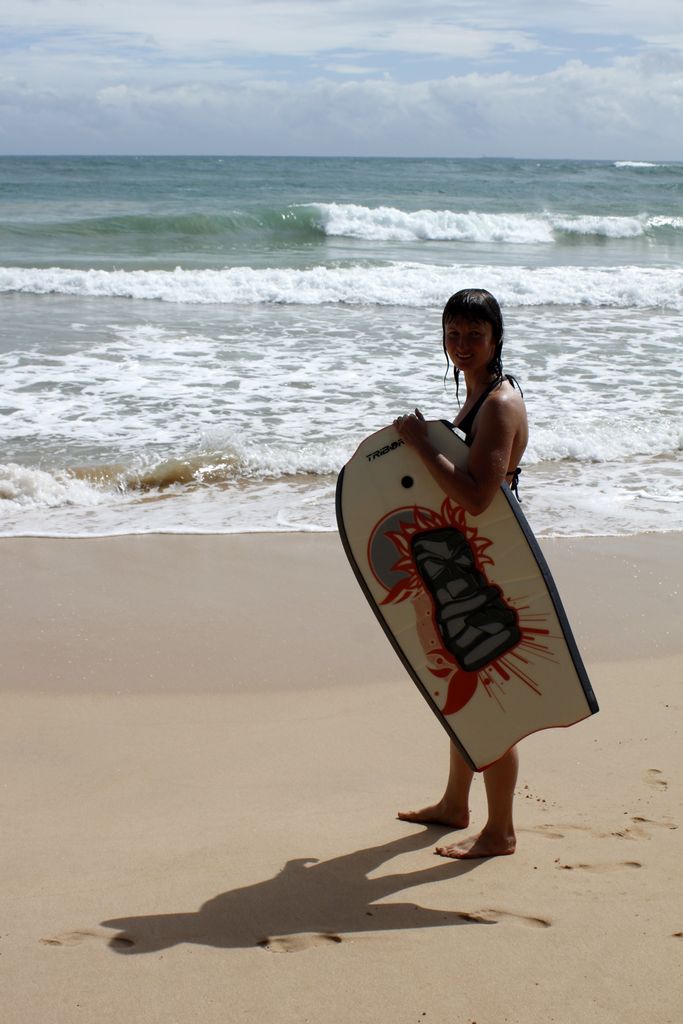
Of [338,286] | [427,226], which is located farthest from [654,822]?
[427,226]

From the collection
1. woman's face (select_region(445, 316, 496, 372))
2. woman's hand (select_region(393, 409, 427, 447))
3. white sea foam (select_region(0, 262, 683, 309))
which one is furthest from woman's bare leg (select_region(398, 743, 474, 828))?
white sea foam (select_region(0, 262, 683, 309))

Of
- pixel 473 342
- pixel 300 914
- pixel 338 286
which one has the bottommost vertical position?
pixel 300 914

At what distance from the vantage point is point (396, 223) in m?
24.5

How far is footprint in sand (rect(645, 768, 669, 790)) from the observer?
2.85 m

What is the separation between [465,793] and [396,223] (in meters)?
23.2

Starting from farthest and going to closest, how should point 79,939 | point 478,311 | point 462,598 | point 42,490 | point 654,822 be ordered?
point 42,490 → point 654,822 → point 462,598 → point 478,311 → point 79,939

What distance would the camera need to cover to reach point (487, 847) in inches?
100

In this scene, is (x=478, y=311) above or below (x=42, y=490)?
above

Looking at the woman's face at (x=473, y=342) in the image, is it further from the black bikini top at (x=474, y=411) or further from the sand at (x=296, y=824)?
the sand at (x=296, y=824)

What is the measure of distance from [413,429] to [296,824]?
113 cm

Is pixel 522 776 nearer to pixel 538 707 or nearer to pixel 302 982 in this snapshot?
pixel 538 707

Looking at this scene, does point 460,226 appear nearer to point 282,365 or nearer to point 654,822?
point 282,365

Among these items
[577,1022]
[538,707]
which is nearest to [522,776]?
[538,707]

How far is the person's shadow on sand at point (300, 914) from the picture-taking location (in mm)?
2166
